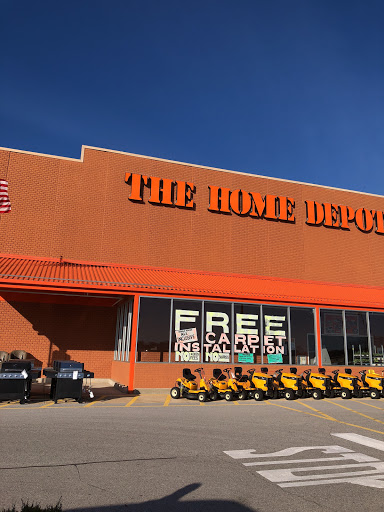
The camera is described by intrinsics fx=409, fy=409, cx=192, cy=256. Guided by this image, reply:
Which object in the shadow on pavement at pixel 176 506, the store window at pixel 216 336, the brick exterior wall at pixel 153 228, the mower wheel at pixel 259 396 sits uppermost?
the brick exterior wall at pixel 153 228

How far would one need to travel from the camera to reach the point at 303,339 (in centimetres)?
2011

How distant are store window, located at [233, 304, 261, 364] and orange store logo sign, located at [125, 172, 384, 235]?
6.27 m

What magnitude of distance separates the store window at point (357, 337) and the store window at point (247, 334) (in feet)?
15.2

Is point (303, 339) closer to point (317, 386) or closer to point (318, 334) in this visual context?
point (318, 334)

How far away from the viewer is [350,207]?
2502 cm

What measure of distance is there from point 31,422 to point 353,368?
14.4 m

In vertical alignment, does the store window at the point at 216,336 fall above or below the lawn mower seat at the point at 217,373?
above

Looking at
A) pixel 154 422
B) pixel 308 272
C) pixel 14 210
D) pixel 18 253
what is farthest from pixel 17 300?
pixel 308 272

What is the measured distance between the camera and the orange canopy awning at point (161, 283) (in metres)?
15.0

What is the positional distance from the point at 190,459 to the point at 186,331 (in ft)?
34.1

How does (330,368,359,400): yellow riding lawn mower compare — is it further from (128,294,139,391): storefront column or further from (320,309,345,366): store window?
(128,294,139,391): storefront column

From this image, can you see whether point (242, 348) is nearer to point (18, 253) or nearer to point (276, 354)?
point (276, 354)

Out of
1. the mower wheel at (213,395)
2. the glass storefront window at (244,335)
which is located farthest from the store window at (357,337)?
the mower wheel at (213,395)

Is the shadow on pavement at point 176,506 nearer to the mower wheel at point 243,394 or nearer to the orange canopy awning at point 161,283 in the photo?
the mower wheel at point 243,394
